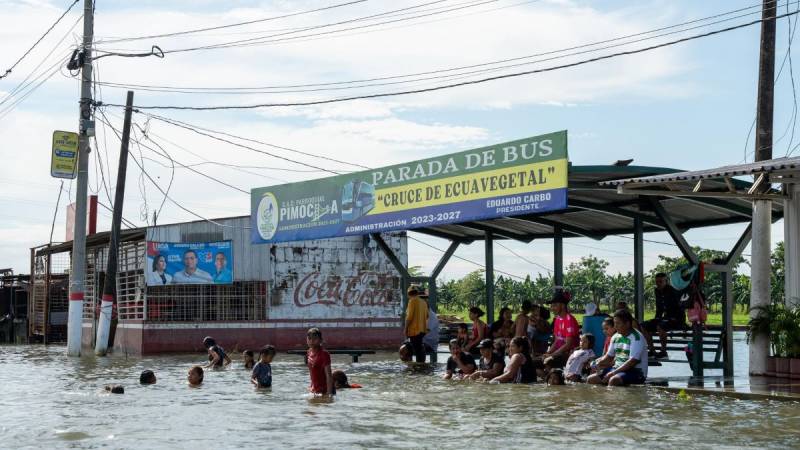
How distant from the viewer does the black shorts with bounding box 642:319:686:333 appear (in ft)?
61.0

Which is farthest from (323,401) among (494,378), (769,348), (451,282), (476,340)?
(451,282)

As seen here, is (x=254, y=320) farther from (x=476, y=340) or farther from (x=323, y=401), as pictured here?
(x=323, y=401)

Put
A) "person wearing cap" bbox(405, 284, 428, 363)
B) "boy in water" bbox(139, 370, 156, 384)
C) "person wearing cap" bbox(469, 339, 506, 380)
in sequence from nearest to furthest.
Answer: "person wearing cap" bbox(469, 339, 506, 380) → "boy in water" bbox(139, 370, 156, 384) → "person wearing cap" bbox(405, 284, 428, 363)

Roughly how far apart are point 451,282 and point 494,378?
12696cm

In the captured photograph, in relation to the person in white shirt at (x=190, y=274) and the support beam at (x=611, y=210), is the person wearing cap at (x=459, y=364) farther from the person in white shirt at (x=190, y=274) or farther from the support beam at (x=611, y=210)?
the person in white shirt at (x=190, y=274)

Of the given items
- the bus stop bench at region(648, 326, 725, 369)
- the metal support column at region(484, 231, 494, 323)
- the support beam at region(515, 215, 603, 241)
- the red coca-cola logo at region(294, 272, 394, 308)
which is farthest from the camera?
the red coca-cola logo at region(294, 272, 394, 308)

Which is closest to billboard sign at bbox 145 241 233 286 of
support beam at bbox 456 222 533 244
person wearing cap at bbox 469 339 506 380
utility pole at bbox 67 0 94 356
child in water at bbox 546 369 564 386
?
utility pole at bbox 67 0 94 356

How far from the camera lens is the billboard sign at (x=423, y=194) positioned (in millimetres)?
17891

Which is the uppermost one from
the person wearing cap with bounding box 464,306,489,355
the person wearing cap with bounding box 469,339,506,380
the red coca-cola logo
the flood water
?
the red coca-cola logo

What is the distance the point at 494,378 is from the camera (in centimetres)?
1828

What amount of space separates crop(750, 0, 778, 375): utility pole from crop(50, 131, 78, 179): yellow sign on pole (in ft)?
69.0

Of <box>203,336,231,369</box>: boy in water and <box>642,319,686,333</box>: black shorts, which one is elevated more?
<box>642,319,686,333</box>: black shorts

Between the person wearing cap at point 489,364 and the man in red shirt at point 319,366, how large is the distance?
3065 mm

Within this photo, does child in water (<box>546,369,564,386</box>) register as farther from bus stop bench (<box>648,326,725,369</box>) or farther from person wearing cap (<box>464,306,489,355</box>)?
person wearing cap (<box>464,306,489,355</box>)
